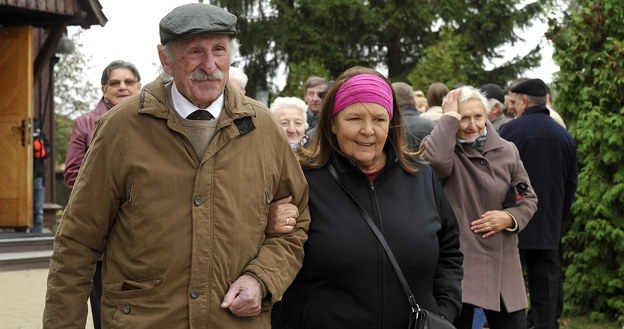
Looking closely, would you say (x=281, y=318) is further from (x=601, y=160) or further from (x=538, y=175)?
(x=601, y=160)

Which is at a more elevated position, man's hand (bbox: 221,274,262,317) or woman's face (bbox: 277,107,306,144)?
woman's face (bbox: 277,107,306,144)

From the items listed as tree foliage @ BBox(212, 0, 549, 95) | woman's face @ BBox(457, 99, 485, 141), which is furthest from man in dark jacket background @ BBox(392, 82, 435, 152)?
tree foliage @ BBox(212, 0, 549, 95)

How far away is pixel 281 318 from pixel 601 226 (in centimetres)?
543

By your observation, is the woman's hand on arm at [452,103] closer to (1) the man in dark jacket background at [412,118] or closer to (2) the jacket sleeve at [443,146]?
(2) the jacket sleeve at [443,146]

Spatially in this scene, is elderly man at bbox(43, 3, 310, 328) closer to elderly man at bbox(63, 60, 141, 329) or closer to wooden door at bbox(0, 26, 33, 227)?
elderly man at bbox(63, 60, 141, 329)

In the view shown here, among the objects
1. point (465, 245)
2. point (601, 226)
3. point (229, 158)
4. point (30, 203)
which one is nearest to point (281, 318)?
point (229, 158)

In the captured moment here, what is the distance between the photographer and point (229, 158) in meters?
3.05

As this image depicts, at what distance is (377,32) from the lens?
2486 centimetres

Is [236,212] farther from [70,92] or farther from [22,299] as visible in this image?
[70,92]

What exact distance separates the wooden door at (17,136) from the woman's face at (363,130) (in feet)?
31.6

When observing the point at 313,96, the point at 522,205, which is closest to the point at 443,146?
the point at 522,205

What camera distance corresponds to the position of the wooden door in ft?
40.2

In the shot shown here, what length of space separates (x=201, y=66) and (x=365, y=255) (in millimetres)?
996

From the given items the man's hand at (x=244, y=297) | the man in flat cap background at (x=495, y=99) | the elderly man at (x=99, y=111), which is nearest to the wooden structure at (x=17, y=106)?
the man in flat cap background at (x=495, y=99)
